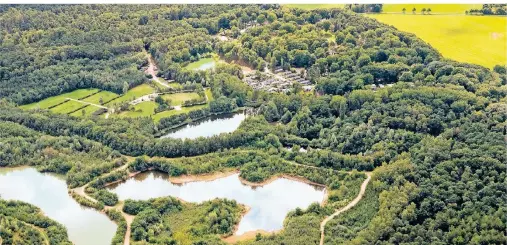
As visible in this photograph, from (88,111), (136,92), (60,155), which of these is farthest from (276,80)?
(60,155)

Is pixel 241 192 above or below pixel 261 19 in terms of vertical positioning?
below

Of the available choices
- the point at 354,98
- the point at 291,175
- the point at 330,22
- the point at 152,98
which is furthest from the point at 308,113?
the point at 330,22

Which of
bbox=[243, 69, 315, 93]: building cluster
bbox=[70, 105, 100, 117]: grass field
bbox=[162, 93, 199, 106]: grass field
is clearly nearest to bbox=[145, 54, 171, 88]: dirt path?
bbox=[162, 93, 199, 106]: grass field

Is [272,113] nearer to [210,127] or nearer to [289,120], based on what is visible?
[289,120]

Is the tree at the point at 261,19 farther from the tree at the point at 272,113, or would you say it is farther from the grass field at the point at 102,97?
the tree at the point at 272,113

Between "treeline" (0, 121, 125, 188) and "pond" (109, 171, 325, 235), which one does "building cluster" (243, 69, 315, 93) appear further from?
"treeline" (0, 121, 125, 188)
